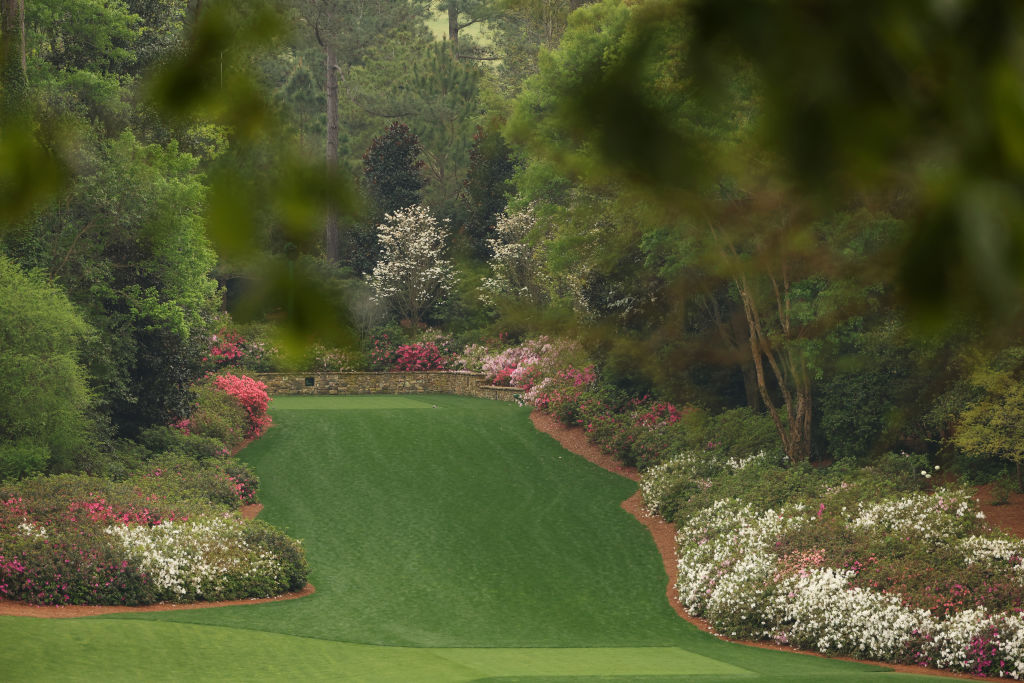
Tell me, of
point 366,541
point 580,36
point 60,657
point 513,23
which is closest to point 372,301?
point 580,36

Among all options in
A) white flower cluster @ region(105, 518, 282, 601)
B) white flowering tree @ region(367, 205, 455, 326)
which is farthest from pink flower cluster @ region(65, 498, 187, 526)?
white flowering tree @ region(367, 205, 455, 326)

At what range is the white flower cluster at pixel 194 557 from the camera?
13344 mm

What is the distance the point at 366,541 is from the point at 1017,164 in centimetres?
1614

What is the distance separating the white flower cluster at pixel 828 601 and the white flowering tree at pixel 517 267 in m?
14.6

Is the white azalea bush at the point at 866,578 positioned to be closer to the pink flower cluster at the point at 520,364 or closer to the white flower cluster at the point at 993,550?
the white flower cluster at the point at 993,550

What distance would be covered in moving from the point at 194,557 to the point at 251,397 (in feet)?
30.4

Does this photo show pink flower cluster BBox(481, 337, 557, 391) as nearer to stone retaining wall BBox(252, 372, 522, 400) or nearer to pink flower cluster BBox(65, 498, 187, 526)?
stone retaining wall BBox(252, 372, 522, 400)

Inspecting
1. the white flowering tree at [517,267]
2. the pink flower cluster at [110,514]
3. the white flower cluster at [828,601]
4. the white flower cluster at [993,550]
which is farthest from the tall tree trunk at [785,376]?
the white flowering tree at [517,267]

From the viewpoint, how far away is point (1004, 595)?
1152 centimetres

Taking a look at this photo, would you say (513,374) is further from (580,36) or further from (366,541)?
(366,541)

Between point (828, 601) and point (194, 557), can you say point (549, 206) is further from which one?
point (828, 601)

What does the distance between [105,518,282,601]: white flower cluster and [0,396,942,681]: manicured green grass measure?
631mm

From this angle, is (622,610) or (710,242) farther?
(710,242)

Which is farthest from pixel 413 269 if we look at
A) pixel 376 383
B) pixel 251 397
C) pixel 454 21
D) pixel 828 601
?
pixel 454 21
